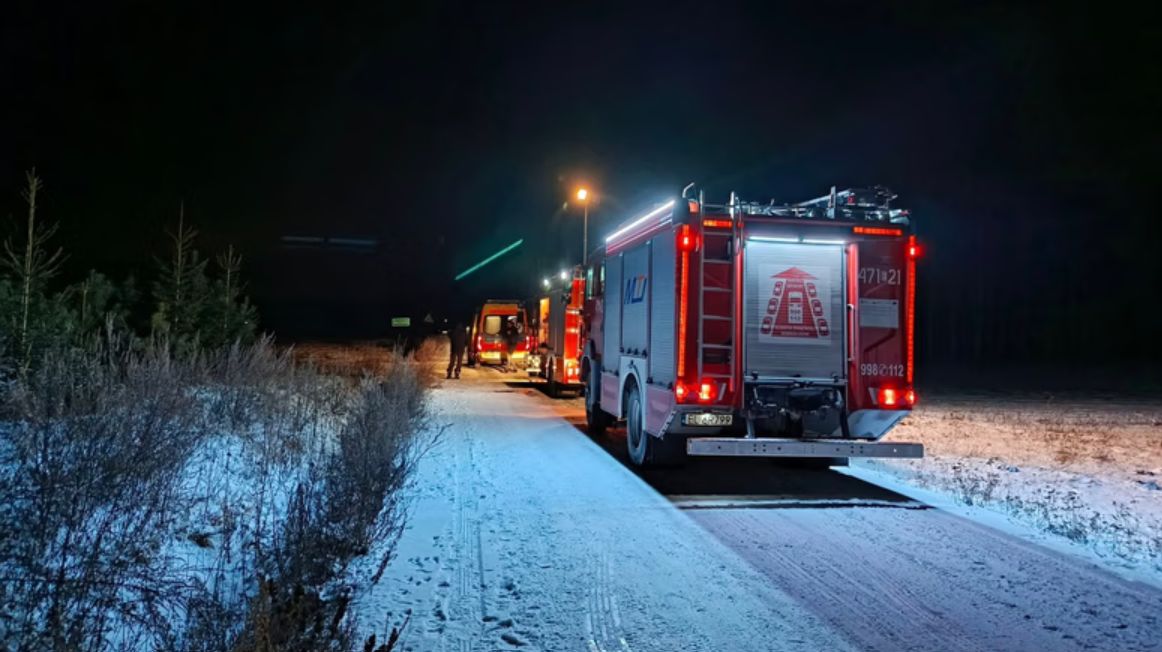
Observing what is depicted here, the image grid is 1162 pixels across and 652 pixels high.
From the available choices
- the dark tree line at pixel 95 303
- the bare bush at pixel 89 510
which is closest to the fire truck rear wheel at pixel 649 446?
the bare bush at pixel 89 510

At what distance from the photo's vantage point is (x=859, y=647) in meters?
4.45

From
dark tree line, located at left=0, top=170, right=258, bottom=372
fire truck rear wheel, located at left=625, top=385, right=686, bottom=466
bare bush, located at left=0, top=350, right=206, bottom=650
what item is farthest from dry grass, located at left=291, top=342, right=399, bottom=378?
bare bush, located at left=0, top=350, right=206, bottom=650

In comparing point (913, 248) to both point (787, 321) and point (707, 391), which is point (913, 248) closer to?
point (787, 321)

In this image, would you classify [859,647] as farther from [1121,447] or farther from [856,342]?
[1121,447]

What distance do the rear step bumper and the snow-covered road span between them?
0.54 m

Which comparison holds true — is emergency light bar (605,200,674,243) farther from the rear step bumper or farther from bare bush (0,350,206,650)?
bare bush (0,350,206,650)

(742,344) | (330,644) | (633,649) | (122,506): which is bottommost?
(633,649)

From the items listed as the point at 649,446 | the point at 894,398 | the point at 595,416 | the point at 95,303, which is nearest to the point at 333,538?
the point at 649,446

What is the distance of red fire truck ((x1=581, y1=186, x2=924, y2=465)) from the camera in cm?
855

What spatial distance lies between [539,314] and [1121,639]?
19086mm

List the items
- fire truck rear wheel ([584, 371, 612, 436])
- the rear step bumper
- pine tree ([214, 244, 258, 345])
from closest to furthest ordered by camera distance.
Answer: the rear step bumper, fire truck rear wheel ([584, 371, 612, 436]), pine tree ([214, 244, 258, 345])

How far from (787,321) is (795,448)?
1.51m

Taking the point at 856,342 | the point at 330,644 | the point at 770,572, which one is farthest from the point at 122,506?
the point at 856,342

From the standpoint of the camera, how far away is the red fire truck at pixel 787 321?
855 centimetres
